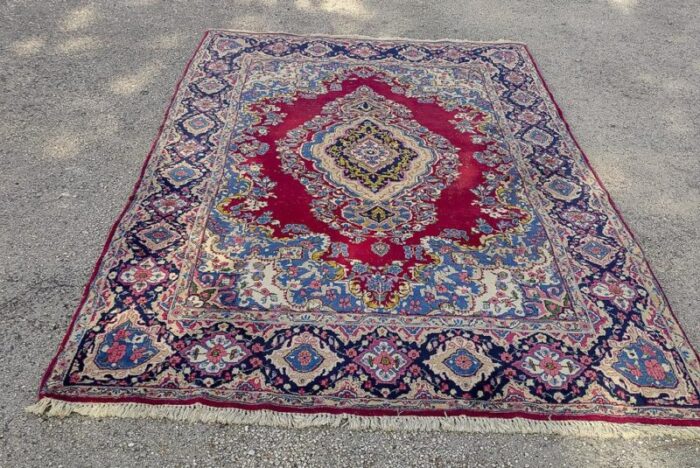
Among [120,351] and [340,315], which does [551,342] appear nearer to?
[340,315]

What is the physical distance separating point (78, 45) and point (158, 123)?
1219 mm

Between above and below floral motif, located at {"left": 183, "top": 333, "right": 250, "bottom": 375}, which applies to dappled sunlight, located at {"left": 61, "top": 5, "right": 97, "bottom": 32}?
below

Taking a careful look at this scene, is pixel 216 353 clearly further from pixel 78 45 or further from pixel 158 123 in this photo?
pixel 78 45

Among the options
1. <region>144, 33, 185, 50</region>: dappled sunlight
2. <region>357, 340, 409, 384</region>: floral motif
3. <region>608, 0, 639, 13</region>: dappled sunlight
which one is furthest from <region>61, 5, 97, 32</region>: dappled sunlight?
<region>608, 0, 639, 13</region>: dappled sunlight

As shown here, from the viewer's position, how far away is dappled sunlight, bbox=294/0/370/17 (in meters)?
4.94

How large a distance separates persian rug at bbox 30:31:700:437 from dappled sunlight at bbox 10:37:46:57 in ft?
3.76

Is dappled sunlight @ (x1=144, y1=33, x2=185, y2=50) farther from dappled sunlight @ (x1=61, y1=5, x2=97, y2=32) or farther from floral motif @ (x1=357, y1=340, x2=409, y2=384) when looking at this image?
floral motif @ (x1=357, y1=340, x2=409, y2=384)

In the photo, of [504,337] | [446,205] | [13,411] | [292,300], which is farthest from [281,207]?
[13,411]

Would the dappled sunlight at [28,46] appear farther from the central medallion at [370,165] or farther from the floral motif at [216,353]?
the floral motif at [216,353]

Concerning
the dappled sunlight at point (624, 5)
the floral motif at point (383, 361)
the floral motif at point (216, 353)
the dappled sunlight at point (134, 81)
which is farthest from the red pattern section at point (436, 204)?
the dappled sunlight at point (624, 5)

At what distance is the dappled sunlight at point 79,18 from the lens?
14.6ft

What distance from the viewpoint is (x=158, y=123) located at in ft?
11.8

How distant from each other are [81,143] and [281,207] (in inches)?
49.3

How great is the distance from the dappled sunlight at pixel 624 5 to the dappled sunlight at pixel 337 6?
2.26m
